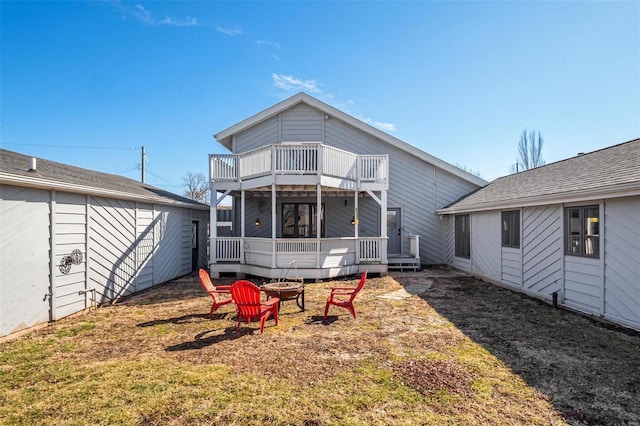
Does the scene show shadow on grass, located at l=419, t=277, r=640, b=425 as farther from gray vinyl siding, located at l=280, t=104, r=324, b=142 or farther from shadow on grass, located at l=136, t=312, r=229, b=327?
gray vinyl siding, located at l=280, t=104, r=324, b=142

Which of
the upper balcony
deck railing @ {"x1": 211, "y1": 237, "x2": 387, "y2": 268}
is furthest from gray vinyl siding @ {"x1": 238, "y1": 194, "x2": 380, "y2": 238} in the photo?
deck railing @ {"x1": 211, "y1": 237, "x2": 387, "y2": 268}

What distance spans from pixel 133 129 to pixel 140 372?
93.7 ft

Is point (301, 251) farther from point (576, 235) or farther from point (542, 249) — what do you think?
point (576, 235)

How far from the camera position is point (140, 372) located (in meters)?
3.90

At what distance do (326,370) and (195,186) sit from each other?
42515 mm

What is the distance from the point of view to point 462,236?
40.2ft

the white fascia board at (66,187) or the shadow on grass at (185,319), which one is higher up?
the white fascia board at (66,187)

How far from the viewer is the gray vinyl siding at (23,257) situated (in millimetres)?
5148

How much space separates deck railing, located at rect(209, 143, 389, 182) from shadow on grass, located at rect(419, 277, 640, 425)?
16.7 ft

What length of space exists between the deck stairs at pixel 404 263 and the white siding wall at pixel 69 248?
9.70m

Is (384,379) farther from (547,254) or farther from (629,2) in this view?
(629,2)

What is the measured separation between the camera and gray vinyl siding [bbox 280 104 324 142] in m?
13.5

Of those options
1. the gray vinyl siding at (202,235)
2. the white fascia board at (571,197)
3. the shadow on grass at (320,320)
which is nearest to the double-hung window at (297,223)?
the gray vinyl siding at (202,235)

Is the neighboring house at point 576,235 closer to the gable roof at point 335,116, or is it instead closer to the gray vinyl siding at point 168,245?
the gable roof at point 335,116
